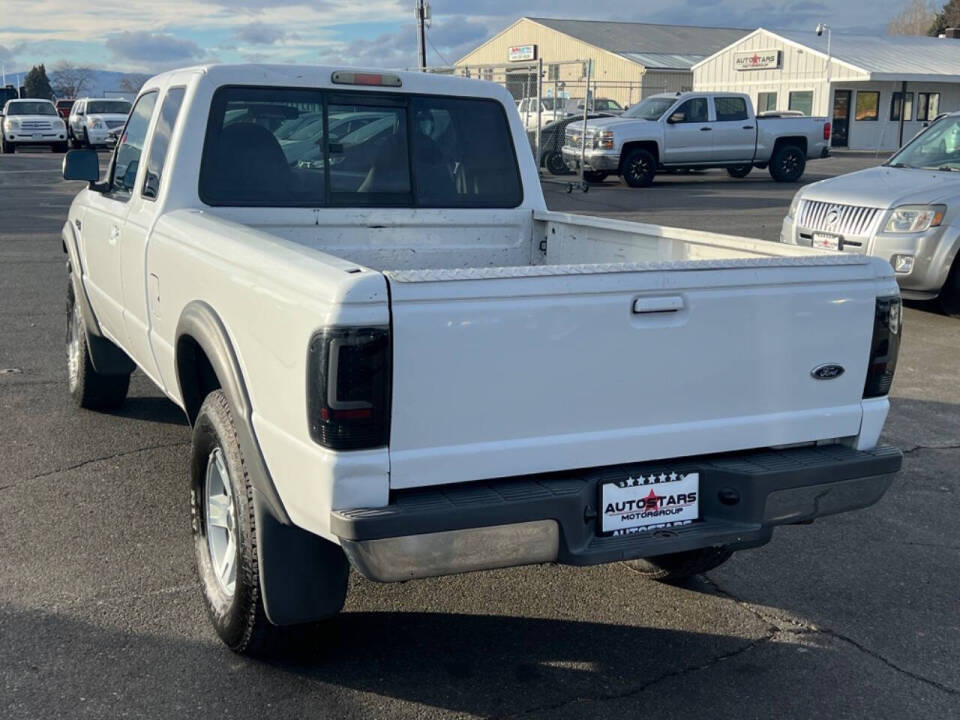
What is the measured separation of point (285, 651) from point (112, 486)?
83.2 inches

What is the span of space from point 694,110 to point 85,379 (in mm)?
19185

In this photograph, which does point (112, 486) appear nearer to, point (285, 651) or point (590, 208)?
point (285, 651)

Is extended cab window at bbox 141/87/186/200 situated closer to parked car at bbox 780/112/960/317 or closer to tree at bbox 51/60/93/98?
parked car at bbox 780/112/960/317

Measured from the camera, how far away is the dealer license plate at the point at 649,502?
126 inches

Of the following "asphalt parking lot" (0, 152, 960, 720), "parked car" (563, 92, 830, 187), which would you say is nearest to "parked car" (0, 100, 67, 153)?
"parked car" (563, 92, 830, 187)

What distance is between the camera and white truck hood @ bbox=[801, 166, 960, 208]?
9320mm

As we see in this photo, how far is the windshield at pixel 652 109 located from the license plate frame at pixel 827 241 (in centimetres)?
1370

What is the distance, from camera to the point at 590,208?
19.0 meters

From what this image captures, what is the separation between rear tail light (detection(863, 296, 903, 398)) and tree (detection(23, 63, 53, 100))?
260ft

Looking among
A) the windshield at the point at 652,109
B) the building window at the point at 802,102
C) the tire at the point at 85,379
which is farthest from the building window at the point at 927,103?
the tire at the point at 85,379

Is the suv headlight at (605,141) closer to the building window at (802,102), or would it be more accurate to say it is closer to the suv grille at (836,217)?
the suv grille at (836,217)

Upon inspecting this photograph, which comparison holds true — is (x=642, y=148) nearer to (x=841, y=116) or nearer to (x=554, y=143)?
(x=554, y=143)

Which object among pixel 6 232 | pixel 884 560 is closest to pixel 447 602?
pixel 884 560

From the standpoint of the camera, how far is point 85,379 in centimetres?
637
